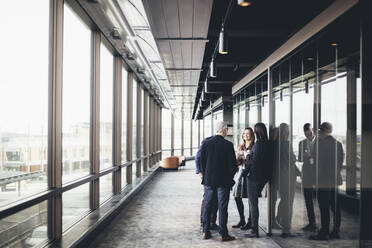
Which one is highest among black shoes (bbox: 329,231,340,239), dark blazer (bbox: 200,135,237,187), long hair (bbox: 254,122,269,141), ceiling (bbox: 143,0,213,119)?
ceiling (bbox: 143,0,213,119)

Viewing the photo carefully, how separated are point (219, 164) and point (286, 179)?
3.22 ft

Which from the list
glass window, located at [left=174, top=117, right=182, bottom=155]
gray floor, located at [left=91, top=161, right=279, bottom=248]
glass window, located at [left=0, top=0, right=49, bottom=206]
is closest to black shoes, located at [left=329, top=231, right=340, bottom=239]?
gray floor, located at [left=91, top=161, right=279, bottom=248]

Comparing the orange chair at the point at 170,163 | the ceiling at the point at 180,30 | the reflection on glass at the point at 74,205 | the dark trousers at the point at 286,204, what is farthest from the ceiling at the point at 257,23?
the orange chair at the point at 170,163

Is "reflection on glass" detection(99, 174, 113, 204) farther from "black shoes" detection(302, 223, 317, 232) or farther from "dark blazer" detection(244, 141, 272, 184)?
"black shoes" detection(302, 223, 317, 232)

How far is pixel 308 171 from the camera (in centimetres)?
371

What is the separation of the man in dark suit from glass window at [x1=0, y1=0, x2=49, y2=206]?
2.24 m

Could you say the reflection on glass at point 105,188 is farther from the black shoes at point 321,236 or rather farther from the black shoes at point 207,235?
the black shoes at point 321,236

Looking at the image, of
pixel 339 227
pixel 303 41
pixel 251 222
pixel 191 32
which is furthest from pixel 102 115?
pixel 339 227

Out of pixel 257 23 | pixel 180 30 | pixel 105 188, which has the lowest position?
pixel 105 188

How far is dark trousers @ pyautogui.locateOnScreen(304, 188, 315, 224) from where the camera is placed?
3570 mm

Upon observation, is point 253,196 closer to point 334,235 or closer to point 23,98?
point 334,235

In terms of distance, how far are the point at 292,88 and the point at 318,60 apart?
788mm

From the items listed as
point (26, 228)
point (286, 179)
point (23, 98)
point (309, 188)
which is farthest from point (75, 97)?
point (309, 188)

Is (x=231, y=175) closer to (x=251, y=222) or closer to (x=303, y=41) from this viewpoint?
(x=251, y=222)
